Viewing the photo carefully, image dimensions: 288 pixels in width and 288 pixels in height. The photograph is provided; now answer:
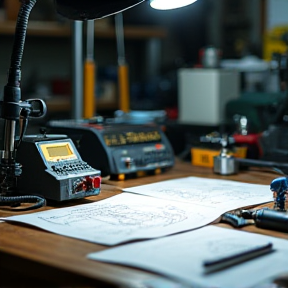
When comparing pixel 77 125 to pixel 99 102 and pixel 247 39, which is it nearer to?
pixel 99 102

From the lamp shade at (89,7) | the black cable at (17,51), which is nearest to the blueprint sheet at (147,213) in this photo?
the black cable at (17,51)

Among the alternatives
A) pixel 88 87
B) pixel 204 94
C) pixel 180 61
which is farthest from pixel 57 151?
pixel 180 61

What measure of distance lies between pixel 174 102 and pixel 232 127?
2.38ft

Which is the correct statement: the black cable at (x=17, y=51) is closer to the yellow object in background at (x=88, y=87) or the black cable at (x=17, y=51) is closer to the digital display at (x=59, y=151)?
the digital display at (x=59, y=151)

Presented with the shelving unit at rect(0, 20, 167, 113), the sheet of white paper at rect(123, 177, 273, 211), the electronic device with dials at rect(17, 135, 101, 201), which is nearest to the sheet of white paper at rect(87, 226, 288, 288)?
the sheet of white paper at rect(123, 177, 273, 211)

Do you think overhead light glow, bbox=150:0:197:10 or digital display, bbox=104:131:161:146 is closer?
overhead light glow, bbox=150:0:197:10

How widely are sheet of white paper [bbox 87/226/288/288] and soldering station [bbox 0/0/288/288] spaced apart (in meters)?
0.06

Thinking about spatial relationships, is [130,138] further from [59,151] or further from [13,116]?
[13,116]

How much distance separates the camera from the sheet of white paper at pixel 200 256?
0.99 metres

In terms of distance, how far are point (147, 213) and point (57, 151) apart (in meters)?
0.32

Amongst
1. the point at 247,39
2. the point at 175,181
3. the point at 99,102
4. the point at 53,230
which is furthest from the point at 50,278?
the point at 247,39

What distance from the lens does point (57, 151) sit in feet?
5.25

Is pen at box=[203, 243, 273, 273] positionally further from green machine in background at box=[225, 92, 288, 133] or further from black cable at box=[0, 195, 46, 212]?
green machine in background at box=[225, 92, 288, 133]

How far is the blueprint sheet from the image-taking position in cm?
126
